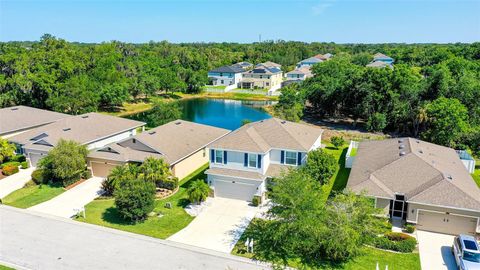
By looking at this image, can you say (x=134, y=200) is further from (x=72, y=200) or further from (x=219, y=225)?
(x=72, y=200)

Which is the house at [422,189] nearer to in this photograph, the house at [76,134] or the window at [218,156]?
the window at [218,156]

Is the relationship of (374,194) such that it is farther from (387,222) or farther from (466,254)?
(466,254)

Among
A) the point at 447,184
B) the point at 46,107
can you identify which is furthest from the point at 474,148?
the point at 46,107

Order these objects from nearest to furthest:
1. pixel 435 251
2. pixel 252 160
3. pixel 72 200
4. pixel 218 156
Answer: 1. pixel 435 251
2. pixel 72 200
3. pixel 252 160
4. pixel 218 156

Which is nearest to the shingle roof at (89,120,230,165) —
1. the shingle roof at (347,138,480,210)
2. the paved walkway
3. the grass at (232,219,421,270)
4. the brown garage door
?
the brown garage door

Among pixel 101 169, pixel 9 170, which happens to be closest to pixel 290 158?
pixel 101 169

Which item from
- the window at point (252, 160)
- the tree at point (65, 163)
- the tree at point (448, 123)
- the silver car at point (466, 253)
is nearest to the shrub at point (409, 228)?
the silver car at point (466, 253)
